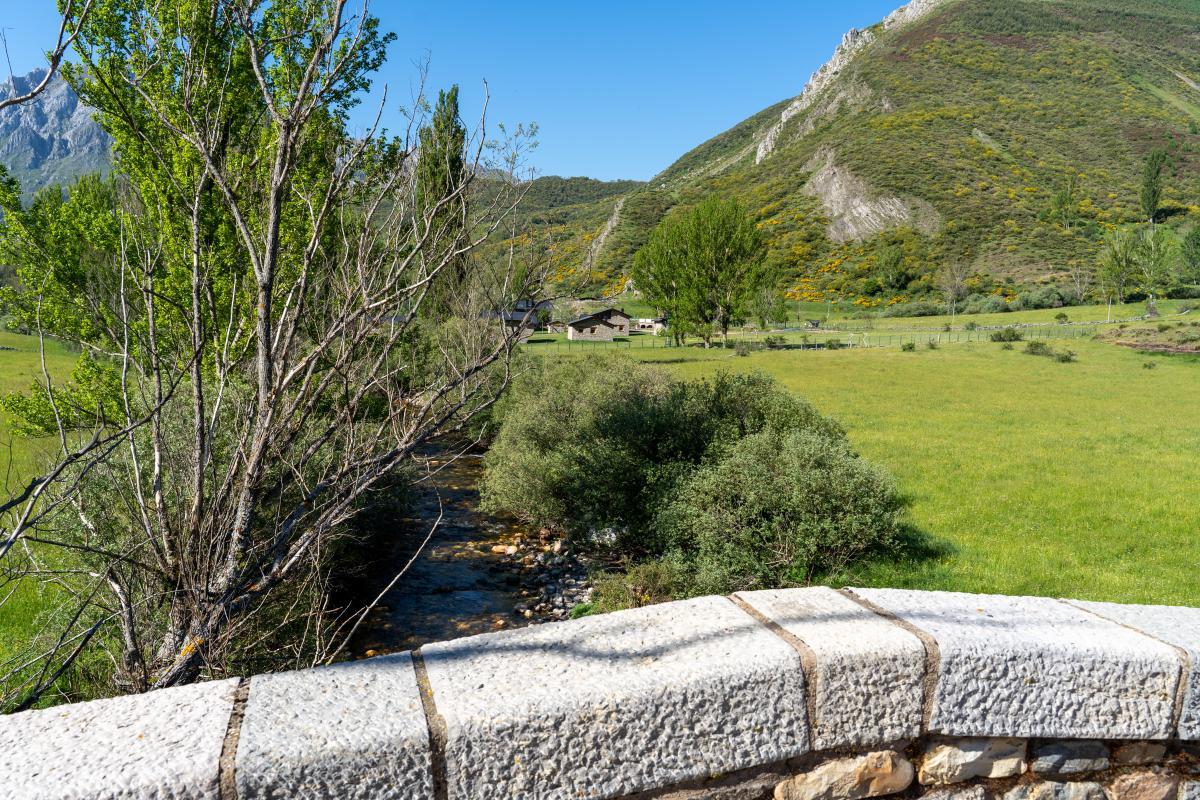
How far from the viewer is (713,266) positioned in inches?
1657

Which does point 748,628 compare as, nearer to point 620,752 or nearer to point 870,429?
point 620,752

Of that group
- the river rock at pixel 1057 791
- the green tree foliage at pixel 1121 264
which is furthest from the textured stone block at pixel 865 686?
the green tree foliage at pixel 1121 264

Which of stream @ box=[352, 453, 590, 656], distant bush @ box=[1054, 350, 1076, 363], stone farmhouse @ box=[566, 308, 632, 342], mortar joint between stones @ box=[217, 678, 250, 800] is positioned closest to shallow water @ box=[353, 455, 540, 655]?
stream @ box=[352, 453, 590, 656]

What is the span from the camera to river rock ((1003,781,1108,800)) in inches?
86.0

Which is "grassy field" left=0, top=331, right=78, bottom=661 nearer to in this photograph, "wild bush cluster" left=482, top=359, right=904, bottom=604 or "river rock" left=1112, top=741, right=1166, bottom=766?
"river rock" left=1112, top=741, right=1166, bottom=766

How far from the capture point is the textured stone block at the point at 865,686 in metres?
1.97

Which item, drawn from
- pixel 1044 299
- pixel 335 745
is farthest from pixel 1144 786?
pixel 1044 299

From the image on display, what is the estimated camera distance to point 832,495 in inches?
301

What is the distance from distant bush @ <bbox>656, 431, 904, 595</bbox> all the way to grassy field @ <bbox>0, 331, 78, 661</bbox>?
→ 18.6ft

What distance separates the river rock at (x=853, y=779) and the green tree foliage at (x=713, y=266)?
135ft

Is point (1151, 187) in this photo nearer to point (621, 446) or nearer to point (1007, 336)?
point (1007, 336)

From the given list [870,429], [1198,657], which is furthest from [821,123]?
[1198,657]

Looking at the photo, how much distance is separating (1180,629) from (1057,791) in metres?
0.73

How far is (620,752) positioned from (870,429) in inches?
598
